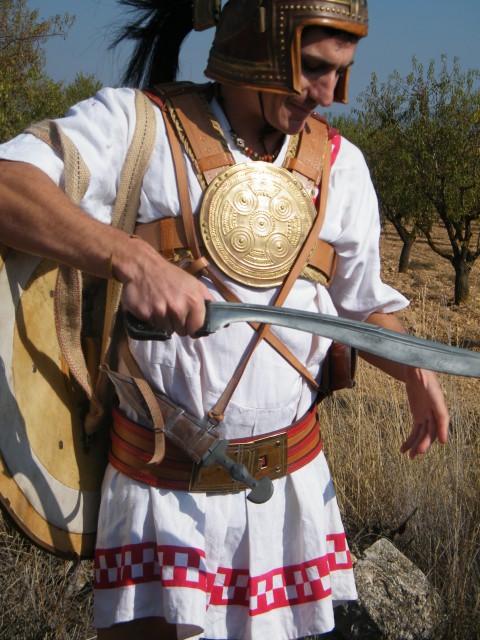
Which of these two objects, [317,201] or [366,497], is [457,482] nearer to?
[366,497]

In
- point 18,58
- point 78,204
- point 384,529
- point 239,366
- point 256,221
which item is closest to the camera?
point 78,204

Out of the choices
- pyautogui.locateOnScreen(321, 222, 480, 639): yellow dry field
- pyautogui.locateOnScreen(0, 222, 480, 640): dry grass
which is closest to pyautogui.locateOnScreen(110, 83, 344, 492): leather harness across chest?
pyautogui.locateOnScreen(0, 222, 480, 640): dry grass

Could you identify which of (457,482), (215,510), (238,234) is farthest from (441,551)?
(238,234)

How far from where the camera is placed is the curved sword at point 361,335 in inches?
58.7

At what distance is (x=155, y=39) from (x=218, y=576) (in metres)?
1.53

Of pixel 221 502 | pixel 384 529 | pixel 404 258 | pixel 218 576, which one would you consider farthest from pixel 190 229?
pixel 404 258

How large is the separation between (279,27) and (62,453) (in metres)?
1.22

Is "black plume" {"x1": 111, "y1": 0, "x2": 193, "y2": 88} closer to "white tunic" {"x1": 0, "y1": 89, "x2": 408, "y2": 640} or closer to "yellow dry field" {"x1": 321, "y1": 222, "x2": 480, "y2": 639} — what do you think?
"white tunic" {"x1": 0, "y1": 89, "x2": 408, "y2": 640}

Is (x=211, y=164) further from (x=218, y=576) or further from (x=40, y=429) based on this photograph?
(x=218, y=576)

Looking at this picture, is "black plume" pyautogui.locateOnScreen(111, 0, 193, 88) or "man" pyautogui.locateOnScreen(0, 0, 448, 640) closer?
"man" pyautogui.locateOnScreen(0, 0, 448, 640)

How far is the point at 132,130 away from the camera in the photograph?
6.15 feet

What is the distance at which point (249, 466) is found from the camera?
197 centimetres

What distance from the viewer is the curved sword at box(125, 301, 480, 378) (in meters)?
1.49

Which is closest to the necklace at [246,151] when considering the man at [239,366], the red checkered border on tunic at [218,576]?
the man at [239,366]
